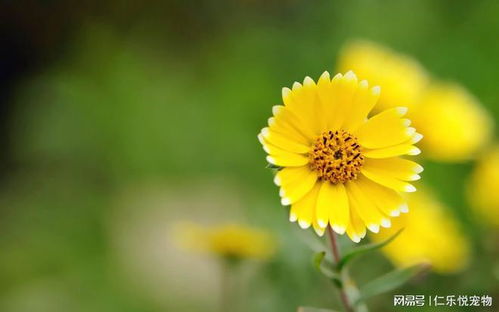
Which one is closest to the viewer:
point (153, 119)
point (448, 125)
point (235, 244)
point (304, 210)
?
point (304, 210)

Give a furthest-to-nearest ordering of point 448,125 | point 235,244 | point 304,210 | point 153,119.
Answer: point 153,119 < point 448,125 < point 235,244 < point 304,210

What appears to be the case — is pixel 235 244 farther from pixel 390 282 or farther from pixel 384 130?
pixel 384 130

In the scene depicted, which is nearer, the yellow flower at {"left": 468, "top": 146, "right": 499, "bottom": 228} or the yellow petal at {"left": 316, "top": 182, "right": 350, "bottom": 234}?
the yellow petal at {"left": 316, "top": 182, "right": 350, "bottom": 234}

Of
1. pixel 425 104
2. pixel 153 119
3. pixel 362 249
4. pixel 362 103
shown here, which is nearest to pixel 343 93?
pixel 362 103

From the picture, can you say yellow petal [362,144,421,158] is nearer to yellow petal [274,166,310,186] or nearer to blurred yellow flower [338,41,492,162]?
yellow petal [274,166,310,186]

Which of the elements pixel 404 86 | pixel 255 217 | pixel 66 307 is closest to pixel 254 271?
pixel 255 217

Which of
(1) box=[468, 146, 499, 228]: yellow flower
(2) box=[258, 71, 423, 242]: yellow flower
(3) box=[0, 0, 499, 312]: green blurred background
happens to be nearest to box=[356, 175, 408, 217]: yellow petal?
(2) box=[258, 71, 423, 242]: yellow flower

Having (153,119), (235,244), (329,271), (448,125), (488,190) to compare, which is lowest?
(329,271)
